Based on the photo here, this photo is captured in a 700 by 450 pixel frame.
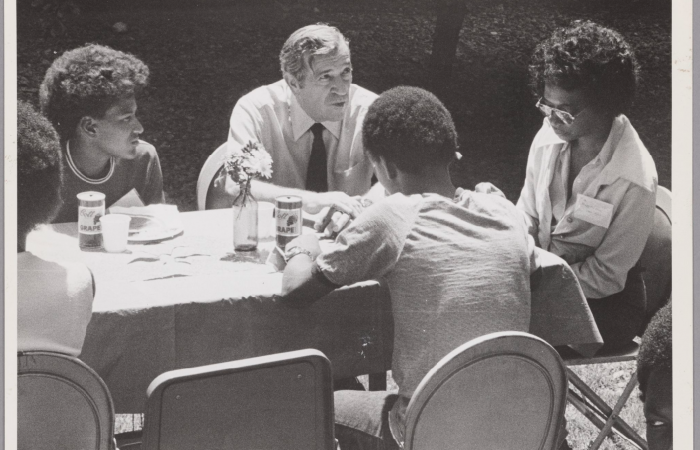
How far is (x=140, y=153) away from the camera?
3996mm

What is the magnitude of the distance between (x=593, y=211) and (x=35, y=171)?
2106 mm

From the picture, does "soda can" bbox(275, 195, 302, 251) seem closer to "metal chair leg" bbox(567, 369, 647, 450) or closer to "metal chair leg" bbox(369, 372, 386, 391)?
"metal chair leg" bbox(369, 372, 386, 391)

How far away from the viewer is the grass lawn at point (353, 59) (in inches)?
288

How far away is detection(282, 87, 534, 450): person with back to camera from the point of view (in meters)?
2.62

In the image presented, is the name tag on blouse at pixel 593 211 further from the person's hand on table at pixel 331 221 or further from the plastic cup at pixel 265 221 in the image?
the plastic cup at pixel 265 221

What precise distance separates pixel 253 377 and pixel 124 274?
871mm

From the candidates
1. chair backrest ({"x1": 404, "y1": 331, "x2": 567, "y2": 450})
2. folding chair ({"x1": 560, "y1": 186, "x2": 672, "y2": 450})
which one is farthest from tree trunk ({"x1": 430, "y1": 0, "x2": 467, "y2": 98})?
chair backrest ({"x1": 404, "y1": 331, "x2": 567, "y2": 450})

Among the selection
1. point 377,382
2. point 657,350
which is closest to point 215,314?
point 377,382

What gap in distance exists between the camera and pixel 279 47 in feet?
27.9

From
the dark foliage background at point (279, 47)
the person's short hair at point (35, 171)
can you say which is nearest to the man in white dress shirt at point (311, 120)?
the person's short hair at point (35, 171)

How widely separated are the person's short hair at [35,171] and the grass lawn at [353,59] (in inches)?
167

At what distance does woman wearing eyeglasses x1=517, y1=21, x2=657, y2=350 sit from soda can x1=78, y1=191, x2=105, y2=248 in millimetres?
1751

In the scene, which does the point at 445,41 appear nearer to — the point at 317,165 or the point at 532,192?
the point at 317,165

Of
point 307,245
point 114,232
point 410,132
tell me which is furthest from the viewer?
point 114,232
